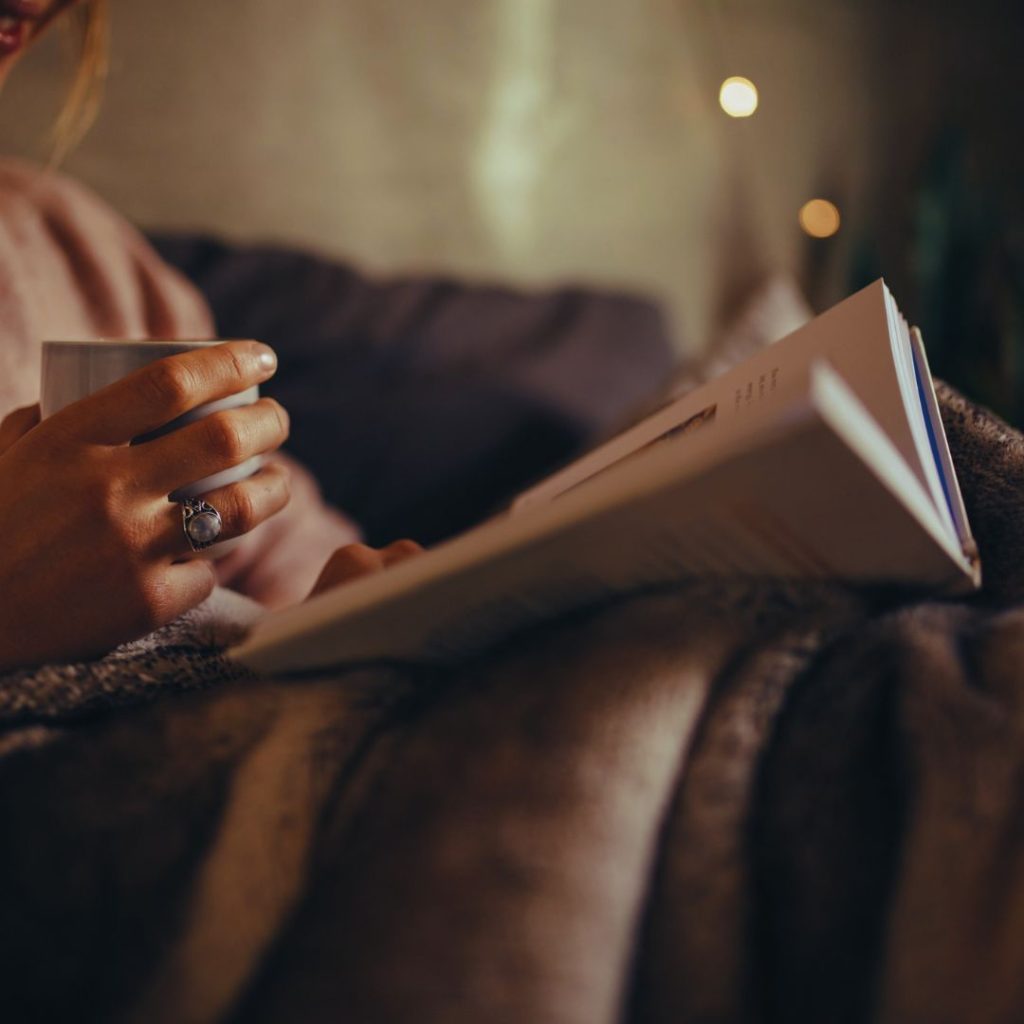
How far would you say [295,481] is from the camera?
2.75ft

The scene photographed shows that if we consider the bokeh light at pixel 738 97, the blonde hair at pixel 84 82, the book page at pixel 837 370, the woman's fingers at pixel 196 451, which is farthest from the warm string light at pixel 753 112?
the woman's fingers at pixel 196 451

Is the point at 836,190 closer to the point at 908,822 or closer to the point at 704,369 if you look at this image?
the point at 704,369

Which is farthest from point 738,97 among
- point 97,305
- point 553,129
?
point 97,305

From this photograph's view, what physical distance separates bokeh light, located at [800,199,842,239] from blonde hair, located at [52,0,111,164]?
4.49 ft

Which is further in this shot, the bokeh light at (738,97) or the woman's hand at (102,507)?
the bokeh light at (738,97)

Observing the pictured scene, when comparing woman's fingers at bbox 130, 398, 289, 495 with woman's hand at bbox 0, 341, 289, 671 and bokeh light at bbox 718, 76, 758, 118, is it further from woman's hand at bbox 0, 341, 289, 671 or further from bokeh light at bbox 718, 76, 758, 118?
bokeh light at bbox 718, 76, 758, 118

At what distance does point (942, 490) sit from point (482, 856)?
0.79ft

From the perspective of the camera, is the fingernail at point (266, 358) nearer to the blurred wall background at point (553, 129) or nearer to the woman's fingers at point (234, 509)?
the woman's fingers at point (234, 509)

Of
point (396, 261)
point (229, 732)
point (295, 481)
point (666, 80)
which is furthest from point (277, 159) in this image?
point (229, 732)

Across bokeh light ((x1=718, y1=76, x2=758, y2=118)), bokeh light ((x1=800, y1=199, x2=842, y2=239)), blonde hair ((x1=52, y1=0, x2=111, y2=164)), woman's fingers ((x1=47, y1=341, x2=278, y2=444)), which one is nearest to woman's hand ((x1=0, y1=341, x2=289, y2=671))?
woman's fingers ((x1=47, y1=341, x2=278, y2=444))

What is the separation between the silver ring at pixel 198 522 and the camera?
0.44 metres

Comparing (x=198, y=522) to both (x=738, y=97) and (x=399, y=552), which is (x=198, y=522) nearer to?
(x=399, y=552)

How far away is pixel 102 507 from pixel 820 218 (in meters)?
1.81

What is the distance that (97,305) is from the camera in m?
0.83
